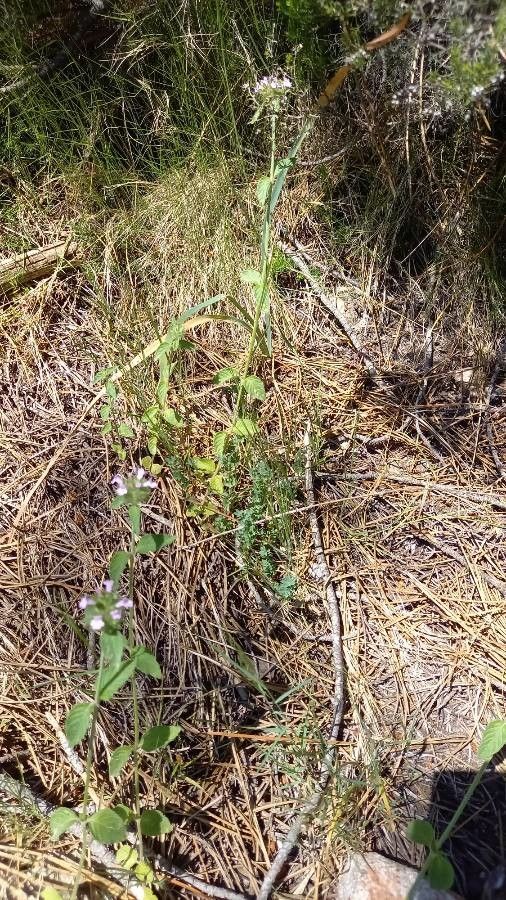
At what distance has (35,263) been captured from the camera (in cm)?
201

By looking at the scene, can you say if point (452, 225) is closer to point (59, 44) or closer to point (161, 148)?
point (161, 148)

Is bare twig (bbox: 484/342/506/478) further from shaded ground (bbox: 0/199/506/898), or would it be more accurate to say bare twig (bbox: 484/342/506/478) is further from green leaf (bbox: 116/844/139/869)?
green leaf (bbox: 116/844/139/869)

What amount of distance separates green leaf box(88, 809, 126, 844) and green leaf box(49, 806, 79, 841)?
0.12ft

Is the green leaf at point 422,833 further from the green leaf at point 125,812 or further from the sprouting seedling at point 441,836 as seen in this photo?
the green leaf at point 125,812

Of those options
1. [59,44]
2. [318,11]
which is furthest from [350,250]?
[59,44]

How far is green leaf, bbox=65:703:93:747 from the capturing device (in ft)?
3.71

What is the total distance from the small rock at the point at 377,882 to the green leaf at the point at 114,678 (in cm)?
54

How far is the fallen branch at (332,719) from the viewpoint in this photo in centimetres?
127

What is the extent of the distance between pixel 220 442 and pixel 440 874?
941 mm

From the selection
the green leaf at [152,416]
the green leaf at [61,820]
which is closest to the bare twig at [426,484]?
the green leaf at [152,416]

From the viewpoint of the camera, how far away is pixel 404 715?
1.42 meters

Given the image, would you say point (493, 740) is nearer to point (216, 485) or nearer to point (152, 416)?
point (216, 485)

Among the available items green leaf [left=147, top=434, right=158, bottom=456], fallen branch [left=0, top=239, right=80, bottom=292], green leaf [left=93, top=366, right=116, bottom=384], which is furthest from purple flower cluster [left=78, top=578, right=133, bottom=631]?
fallen branch [left=0, top=239, right=80, bottom=292]

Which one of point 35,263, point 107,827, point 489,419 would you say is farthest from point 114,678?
point 35,263
